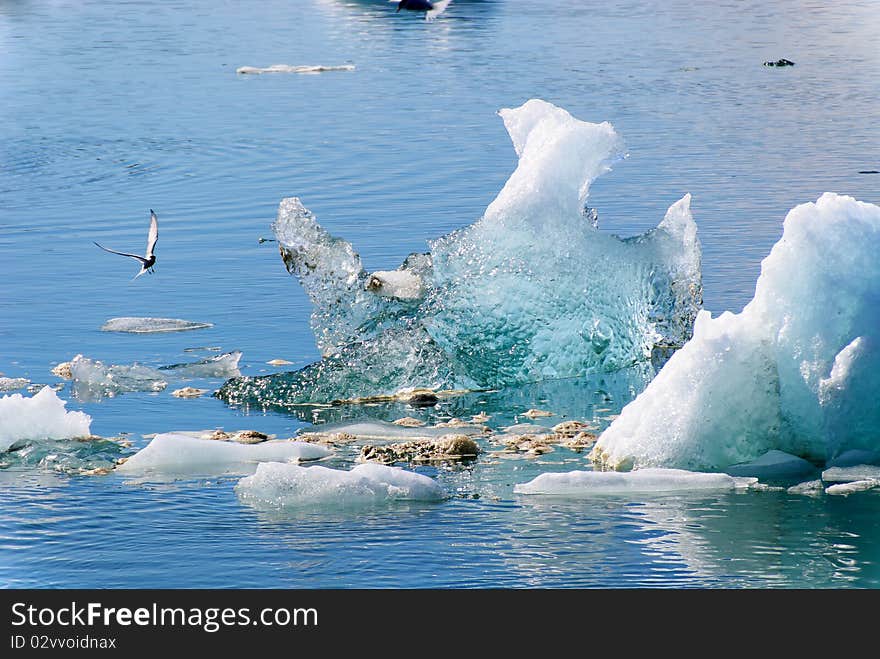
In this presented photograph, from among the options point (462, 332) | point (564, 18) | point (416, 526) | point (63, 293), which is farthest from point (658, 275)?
point (564, 18)

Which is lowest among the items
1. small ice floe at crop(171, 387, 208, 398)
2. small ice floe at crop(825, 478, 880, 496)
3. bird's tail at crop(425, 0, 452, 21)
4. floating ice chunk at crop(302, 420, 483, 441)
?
small ice floe at crop(171, 387, 208, 398)

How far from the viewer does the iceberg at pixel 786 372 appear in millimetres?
8977

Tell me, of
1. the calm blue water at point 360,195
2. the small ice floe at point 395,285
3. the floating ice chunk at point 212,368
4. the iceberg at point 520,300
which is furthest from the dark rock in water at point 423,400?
the floating ice chunk at point 212,368

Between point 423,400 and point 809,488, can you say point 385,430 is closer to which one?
point 423,400

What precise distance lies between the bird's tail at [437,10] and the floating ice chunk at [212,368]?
3680 centimetres

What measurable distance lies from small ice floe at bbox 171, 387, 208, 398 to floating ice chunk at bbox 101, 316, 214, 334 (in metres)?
1.75

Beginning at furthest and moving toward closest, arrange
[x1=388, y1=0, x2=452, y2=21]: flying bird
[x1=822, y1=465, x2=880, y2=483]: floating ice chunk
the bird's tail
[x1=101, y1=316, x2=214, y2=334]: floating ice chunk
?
[x1=388, y1=0, x2=452, y2=21]: flying bird
the bird's tail
[x1=101, y1=316, x2=214, y2=334]: floating ice chunk
[x1=822, y1=465, x2=880, y2=483]: floating ice chunk

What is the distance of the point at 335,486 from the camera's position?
843 centimetres

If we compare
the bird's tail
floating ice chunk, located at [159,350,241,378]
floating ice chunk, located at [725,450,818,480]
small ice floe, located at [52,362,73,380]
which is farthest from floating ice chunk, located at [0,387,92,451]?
the bird's tail

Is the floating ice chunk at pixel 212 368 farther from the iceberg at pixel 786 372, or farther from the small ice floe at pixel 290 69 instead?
the small ice floe at pixel 290 69

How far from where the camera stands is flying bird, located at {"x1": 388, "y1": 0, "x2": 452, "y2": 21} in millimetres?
48719

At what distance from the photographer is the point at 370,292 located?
11.8 m

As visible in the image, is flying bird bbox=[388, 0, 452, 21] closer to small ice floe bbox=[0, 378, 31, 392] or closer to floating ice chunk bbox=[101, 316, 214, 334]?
floating ice chunk bbox=[101, 316, 214, 334]
